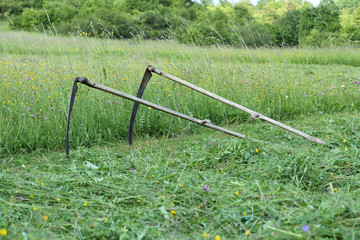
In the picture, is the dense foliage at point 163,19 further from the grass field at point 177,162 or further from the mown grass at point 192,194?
the mown grass at point 192,194

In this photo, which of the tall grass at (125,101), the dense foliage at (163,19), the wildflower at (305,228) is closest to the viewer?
the wildflower at (305,228)

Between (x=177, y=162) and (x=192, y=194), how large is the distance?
830 millimetres

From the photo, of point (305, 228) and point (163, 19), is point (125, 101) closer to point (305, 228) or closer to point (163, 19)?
point (305, 228)

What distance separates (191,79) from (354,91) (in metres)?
2.76

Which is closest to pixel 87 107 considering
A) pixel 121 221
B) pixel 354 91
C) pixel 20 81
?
pixel 20 81

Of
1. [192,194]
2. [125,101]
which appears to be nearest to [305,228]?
[192,194]

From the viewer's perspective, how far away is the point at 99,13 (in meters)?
16.6

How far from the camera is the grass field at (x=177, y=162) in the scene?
6.27 feet

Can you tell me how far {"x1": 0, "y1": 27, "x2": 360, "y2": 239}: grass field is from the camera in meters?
1.91

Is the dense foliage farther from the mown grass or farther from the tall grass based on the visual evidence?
the mown grass

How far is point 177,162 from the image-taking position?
10.2ft

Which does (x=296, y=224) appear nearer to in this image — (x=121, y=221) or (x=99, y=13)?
(x=121, y=221)

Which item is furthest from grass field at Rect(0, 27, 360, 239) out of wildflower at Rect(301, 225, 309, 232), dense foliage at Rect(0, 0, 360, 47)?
dense foliage at Rect(0, 0, 360, 47)

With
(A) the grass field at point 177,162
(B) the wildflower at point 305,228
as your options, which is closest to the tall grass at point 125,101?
(A) the grass field at point 177,162
